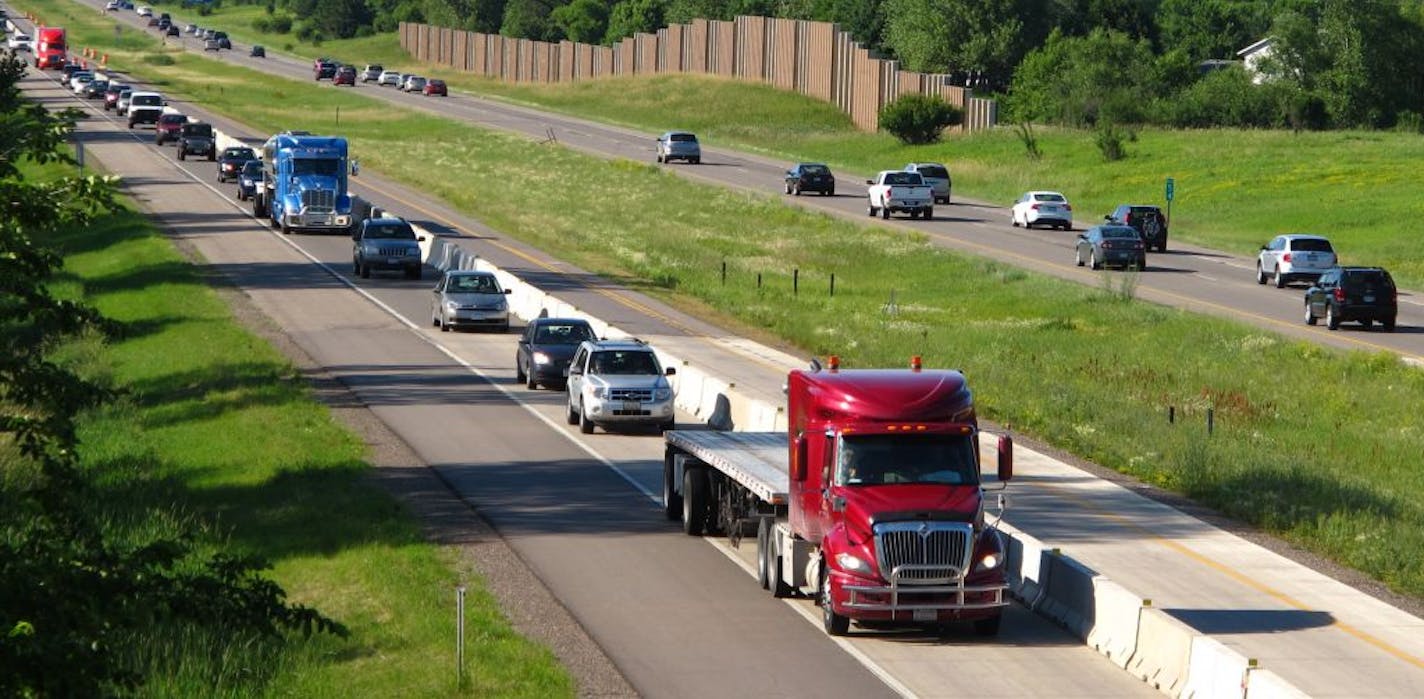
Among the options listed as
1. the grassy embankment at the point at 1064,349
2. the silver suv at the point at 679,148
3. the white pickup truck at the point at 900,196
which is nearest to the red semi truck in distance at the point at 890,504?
the grassy embankment at the point at 1064,349

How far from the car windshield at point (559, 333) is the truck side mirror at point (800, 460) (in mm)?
21233

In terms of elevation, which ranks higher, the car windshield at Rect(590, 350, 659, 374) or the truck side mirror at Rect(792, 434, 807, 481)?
the truck side mirror at Rect(792, 434, 807, 481)

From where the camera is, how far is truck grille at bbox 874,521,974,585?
21.7 m

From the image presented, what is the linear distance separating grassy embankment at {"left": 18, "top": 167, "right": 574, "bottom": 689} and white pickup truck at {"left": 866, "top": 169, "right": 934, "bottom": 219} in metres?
34.1

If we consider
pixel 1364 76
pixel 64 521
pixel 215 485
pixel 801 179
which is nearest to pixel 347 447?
pixel 215 485

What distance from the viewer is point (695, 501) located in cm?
2812

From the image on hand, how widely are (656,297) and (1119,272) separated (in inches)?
642

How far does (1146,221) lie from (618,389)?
1617 inches

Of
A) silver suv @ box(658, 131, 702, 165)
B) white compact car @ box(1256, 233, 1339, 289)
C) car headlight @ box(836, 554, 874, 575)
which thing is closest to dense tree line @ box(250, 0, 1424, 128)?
silver suv @ box(658, 131, 702, 165)

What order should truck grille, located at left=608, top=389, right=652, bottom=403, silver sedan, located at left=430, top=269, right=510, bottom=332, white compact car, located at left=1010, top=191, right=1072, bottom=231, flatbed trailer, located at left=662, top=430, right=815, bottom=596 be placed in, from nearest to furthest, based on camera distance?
flatbed trailer, located at left=662, top=430, right=815, bottom=596 < truck grille, located at left=608, top=389, right=652, bottom=403 < silver sedan, located at left=430, top=269, right=510, bottom=332 < white compact car, located at left=1010, top=191, right=1072, bottom=231

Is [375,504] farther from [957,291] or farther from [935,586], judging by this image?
[957,291]

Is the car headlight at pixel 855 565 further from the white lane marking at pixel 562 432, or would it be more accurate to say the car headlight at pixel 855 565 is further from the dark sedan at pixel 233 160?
the dark sedan at pixel 233 160

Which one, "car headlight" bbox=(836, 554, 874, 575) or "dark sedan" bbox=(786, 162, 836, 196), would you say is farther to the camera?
"dark sedan" bbox=(786, 162, 836, 196)

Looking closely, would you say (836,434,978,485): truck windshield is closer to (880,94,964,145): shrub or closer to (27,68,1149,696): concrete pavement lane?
(27,68,1149,696): concrete pavement lane
